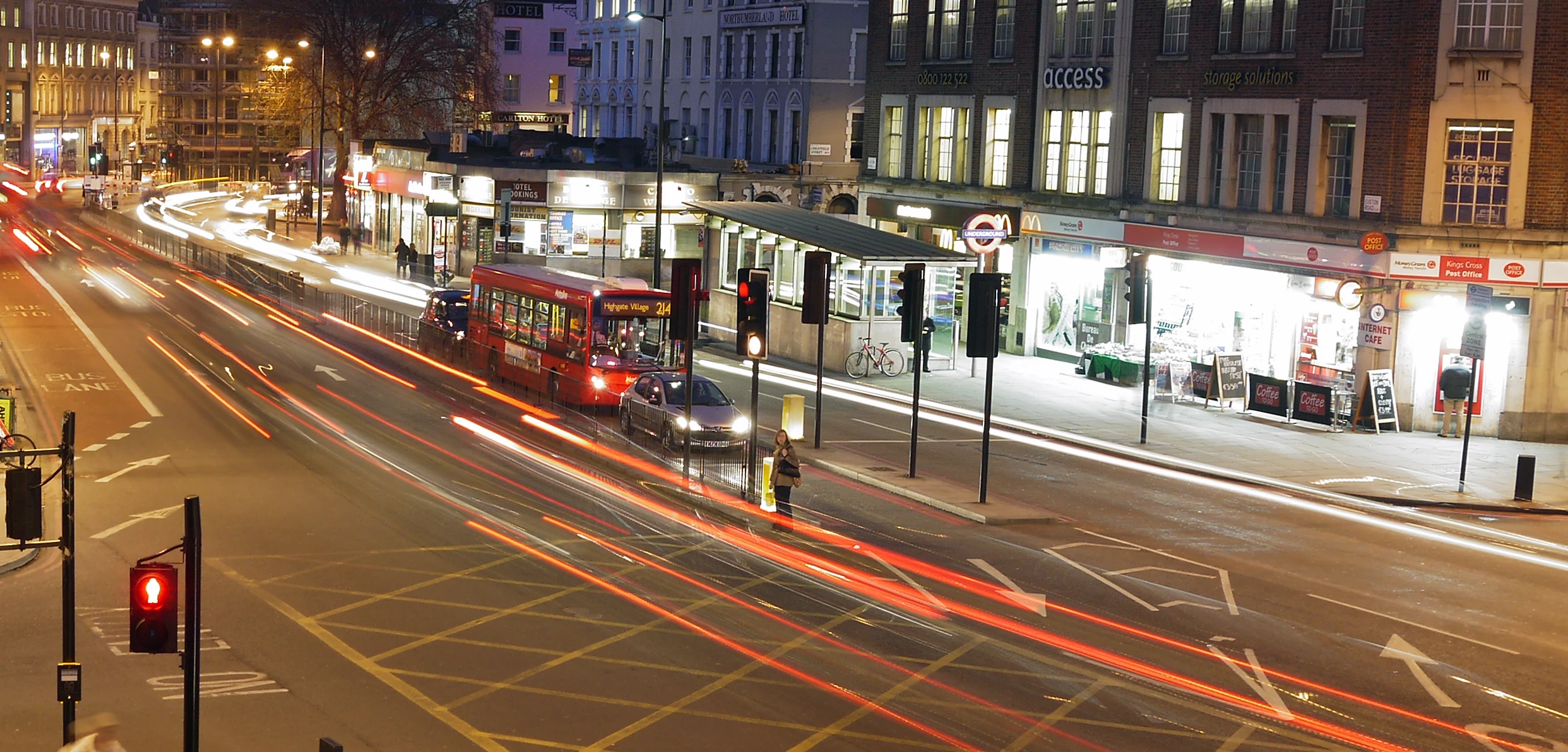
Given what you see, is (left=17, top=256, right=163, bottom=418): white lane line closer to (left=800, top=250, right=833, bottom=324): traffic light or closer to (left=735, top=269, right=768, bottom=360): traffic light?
(left=735, top=269, right=768, bottom=360): traffic light

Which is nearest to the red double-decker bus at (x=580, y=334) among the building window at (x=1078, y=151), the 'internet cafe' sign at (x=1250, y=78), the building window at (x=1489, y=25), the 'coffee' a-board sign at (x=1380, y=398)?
the building window at (x=1078, y=151)

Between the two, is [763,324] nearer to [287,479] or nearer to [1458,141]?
[287,479]

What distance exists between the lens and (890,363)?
4191 centimetres

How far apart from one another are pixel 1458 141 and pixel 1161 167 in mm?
8690

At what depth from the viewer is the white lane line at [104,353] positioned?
3281cm

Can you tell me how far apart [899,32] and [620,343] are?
21181 mm

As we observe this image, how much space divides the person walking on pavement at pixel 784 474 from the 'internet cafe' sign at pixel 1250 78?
19.1 m

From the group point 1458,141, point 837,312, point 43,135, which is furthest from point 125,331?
point 43,135

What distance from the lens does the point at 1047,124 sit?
45062 millimetres

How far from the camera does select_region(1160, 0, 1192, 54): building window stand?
40.3m

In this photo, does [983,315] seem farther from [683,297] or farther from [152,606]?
[152,606]

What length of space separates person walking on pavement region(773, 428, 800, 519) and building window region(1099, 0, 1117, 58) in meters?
22.8

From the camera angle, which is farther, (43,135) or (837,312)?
(43,135)

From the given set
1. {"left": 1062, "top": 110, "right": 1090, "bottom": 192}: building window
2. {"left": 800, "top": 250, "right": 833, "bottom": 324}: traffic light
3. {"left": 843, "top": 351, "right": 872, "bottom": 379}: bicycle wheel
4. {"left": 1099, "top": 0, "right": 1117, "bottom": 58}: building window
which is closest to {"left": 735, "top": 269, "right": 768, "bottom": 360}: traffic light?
{"left": 800, "top": 250, "right": 833, "bottom": 324}: traffic light
